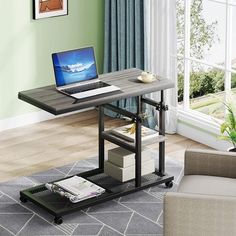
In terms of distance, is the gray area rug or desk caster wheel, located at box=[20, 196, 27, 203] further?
desk caster wheel, located at box=[20, 196, 27, 203]

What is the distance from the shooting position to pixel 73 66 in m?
5.68

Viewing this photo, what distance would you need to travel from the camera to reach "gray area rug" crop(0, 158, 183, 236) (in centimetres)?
539

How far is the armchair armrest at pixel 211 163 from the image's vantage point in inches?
204

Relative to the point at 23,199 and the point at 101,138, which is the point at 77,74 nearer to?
the point at 101,138

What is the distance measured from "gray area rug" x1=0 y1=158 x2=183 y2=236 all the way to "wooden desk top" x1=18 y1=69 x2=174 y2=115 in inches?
30.7

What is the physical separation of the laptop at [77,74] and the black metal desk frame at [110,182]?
210 millimetres

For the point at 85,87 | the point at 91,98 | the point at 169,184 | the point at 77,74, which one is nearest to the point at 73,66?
the point at 77,74

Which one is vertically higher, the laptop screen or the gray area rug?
the laptop screen

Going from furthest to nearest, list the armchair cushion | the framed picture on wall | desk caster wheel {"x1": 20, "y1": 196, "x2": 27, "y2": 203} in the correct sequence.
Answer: the framed picture on wall → desk caster wheel {"x1": 20, "y1": 196, "x2": 27, "y2": 203} → the armchair cushion

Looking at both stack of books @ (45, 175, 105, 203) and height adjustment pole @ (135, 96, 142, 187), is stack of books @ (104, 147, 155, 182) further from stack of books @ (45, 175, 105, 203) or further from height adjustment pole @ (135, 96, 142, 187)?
stack of books @ (45, 175, 105, 203)

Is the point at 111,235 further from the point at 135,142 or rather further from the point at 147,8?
the point at 147,8

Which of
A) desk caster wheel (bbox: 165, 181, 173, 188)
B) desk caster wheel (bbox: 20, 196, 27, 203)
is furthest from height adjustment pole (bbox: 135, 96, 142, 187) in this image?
desk caster wheel (bbox: 20, 196, 27, 203)

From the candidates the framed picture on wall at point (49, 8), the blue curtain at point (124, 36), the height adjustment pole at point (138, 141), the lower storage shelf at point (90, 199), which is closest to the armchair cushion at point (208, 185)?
the height adjustment pole at point (138, 141)

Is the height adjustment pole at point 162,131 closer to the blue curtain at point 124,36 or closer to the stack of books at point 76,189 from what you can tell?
the stack of books at point 76,189
